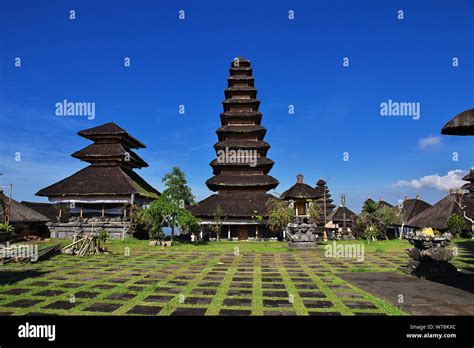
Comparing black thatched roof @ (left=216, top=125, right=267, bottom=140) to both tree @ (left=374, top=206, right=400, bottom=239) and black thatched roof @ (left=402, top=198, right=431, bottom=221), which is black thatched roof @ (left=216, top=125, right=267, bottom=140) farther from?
black thatched roof @ (left=402, top=198, right=431, bottom=221)

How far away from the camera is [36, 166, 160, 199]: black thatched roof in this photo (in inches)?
1068

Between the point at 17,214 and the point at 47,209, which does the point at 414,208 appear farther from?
the point at 47,209

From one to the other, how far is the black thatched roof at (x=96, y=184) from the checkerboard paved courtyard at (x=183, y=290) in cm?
1547

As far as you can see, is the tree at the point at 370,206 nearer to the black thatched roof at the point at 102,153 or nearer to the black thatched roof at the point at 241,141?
the black thatched roof at the point at 241,141

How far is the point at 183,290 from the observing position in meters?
7.63

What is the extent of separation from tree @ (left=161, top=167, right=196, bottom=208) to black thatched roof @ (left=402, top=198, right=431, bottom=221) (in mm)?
29127

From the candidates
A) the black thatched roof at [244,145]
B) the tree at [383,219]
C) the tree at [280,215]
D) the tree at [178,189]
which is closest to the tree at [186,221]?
the tree at [178,189]

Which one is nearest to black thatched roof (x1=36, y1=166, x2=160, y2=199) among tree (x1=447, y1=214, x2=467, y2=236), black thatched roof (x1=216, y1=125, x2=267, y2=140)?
black thatched roof (x1=216, y1=125, x2=267, y2=140)

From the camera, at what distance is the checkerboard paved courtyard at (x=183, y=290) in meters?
5.93
